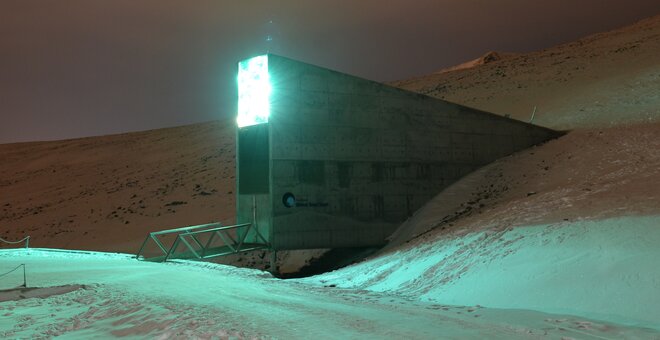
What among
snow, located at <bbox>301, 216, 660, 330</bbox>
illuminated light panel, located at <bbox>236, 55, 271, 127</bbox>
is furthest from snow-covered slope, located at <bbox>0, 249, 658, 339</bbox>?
illuminated light panel, located at <bbox>236, 55, 271, 127</bbox>

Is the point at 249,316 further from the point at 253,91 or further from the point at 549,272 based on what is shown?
the point at 253,91

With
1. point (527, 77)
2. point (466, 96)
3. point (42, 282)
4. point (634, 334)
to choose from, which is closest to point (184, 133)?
point (466, 96)

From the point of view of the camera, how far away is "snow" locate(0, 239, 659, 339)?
614 centimetres

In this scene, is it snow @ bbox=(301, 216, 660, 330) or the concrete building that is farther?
the concrete building

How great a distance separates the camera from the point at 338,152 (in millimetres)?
17609

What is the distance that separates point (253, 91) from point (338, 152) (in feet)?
11.3

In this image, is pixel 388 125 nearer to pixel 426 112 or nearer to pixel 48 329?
pixel 426 112

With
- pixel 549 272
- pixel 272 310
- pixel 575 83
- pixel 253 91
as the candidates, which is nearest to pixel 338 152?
pixel 253 91

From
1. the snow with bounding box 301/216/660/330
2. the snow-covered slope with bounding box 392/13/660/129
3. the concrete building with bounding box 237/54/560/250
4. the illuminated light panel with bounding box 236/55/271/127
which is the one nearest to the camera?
the snow with bounding box 301/216/660/330

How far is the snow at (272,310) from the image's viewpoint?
20.1ft

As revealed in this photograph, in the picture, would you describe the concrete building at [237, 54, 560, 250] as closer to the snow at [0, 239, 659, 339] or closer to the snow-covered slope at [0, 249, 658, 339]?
the snow at [0, 239, 659, 339]

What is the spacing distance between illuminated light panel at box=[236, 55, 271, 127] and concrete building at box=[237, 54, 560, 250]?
3 centimetres

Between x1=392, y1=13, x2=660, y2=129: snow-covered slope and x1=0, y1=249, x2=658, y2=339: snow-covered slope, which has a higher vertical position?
x1=392, y1=13, x2=660, y2=129: snow-covered slope

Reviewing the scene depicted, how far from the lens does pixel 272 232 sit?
16.5 m
